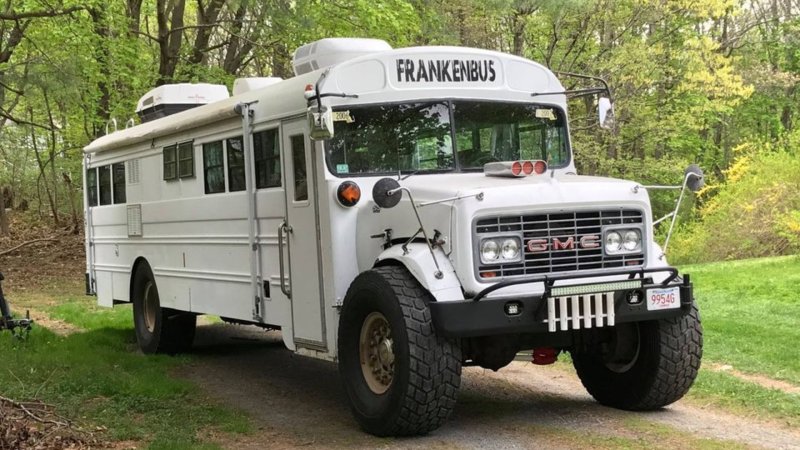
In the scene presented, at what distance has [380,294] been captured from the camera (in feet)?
21.3

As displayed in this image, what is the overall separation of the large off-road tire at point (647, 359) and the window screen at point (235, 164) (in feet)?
11.2

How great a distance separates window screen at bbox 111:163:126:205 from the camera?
1185 centimetres

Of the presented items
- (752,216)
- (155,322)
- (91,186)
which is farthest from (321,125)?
(752,216)

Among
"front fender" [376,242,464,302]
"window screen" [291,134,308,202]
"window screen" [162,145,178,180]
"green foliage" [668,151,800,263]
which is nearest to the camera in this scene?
"front fender" [376,242,464,302]

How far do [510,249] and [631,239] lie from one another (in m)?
0.96

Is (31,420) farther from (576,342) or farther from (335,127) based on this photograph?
(576,342)

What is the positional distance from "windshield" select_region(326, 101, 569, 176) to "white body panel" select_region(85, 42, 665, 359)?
93 millimetres

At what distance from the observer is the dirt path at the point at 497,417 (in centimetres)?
646

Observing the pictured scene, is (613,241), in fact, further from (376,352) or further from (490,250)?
(376,352)

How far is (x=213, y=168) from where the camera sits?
942 centimetres

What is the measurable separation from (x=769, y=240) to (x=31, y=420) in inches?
664

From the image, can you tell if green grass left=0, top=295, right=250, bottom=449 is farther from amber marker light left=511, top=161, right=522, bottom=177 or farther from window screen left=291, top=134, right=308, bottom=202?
amber marker light left=511, top=161, right=522, bottom=177

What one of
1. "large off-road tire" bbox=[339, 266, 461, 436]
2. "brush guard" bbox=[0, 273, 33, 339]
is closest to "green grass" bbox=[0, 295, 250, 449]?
"brush guard" bbox=[0, 273, 33, 339]

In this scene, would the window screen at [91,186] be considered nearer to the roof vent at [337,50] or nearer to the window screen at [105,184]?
the window screen at [105,184]
